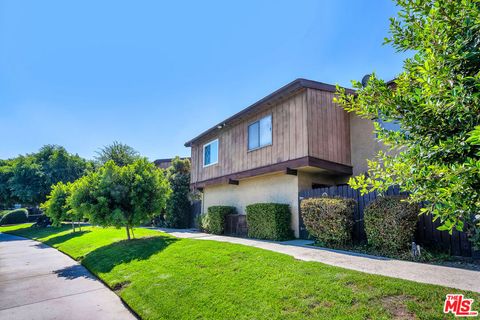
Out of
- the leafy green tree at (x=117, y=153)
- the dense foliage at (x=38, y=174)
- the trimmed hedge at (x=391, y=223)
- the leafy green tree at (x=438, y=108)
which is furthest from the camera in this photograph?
the leafy green tree at (x=117, y=153)

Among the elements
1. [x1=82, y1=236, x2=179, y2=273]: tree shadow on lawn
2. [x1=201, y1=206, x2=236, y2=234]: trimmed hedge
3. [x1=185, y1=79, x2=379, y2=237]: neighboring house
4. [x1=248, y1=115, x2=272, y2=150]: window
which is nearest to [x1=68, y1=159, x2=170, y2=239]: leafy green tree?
[x1=82, y1=236, x2=179, y2=273]: tree shadow on lawn

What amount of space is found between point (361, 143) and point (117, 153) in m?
30.9

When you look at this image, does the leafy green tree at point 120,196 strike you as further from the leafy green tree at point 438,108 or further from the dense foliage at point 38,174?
the dense foliage at point 38,174

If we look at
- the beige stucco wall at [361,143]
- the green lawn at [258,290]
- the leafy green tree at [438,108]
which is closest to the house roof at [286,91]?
the beige stucco wall at [361,143]

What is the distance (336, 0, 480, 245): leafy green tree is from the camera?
82.0 inches

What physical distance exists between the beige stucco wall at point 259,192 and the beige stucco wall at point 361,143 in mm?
2699

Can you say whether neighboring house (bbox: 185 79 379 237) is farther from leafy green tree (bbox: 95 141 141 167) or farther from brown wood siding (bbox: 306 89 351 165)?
leafy green tree (bbox: 95 141 141 167)

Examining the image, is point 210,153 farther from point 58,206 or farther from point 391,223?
point 58,206

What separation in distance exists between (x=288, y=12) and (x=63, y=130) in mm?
19238

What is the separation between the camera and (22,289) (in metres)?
6.87

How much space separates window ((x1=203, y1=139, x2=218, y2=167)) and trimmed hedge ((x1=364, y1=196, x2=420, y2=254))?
32.0 feet

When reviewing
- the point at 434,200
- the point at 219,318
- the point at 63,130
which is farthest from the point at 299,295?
the point at 63,130

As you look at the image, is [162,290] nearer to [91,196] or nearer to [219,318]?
[219,318]

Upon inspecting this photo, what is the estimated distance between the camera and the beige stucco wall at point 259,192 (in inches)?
430
